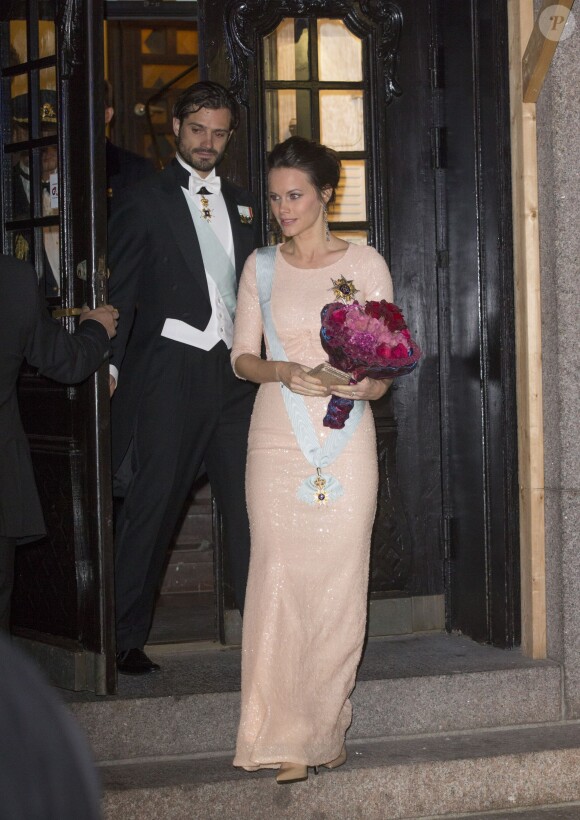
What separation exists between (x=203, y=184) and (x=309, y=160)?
30.9 inches

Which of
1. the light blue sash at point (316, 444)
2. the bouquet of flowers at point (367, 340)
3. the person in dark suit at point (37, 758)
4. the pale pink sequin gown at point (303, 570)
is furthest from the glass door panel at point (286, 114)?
the person in dark suit at point (37, 758)

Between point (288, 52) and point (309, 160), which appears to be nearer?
point (309, 160)


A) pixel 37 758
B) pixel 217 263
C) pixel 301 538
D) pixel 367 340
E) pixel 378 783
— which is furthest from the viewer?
pixel 217 263

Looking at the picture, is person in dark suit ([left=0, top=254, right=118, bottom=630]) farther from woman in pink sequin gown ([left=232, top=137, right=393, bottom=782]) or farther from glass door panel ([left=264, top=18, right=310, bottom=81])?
glass door panel ([left=264, top=18, right=310, bottom=81])

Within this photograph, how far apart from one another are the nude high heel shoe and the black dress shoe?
946 millimetres

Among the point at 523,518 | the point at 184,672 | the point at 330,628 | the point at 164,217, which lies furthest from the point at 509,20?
the point at 184,672

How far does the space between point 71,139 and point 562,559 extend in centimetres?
249

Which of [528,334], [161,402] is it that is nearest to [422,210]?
[528,334]

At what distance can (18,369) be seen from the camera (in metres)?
3.99

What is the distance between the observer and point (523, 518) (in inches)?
199

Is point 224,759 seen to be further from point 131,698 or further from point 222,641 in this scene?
point 222,641

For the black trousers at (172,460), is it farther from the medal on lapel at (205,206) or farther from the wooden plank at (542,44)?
the wooden plank at (542,44)

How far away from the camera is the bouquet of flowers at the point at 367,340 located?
3859 millimetres

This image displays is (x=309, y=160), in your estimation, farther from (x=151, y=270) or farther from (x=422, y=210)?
(x=422, y=210)
